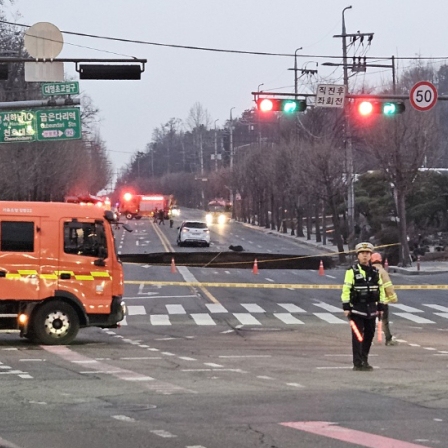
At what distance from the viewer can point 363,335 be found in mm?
15625

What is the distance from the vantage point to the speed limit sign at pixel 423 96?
29281 millimetres

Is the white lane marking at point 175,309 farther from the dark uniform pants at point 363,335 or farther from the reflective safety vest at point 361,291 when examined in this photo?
the reflective safety vest at point 361,291

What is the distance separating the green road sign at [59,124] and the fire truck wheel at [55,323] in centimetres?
1663

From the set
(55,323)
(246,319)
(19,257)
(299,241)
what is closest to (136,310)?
(246,319)

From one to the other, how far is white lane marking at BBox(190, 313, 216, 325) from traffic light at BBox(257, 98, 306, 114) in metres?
5.70

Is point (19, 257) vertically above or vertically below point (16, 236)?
below

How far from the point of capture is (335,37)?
204 ft

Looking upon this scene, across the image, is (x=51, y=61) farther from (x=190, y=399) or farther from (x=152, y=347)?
(x=190, y=399)

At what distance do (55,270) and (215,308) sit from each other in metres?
11.0

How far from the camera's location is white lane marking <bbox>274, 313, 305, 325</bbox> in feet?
90.5

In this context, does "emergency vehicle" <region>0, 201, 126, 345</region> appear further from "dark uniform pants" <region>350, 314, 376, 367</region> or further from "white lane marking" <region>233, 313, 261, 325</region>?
"dark uniform pants" <region>350, 314, 376, 367</region>

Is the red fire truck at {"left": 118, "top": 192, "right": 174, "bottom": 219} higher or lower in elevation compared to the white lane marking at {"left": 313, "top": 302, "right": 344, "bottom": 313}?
higher

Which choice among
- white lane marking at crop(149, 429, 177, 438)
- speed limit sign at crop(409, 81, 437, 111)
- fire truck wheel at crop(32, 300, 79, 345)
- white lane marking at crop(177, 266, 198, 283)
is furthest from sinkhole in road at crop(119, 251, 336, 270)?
white lane marking at crop(149, 429, 177, 438)

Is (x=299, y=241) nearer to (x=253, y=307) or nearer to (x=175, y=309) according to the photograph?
(x=253, y=307)
